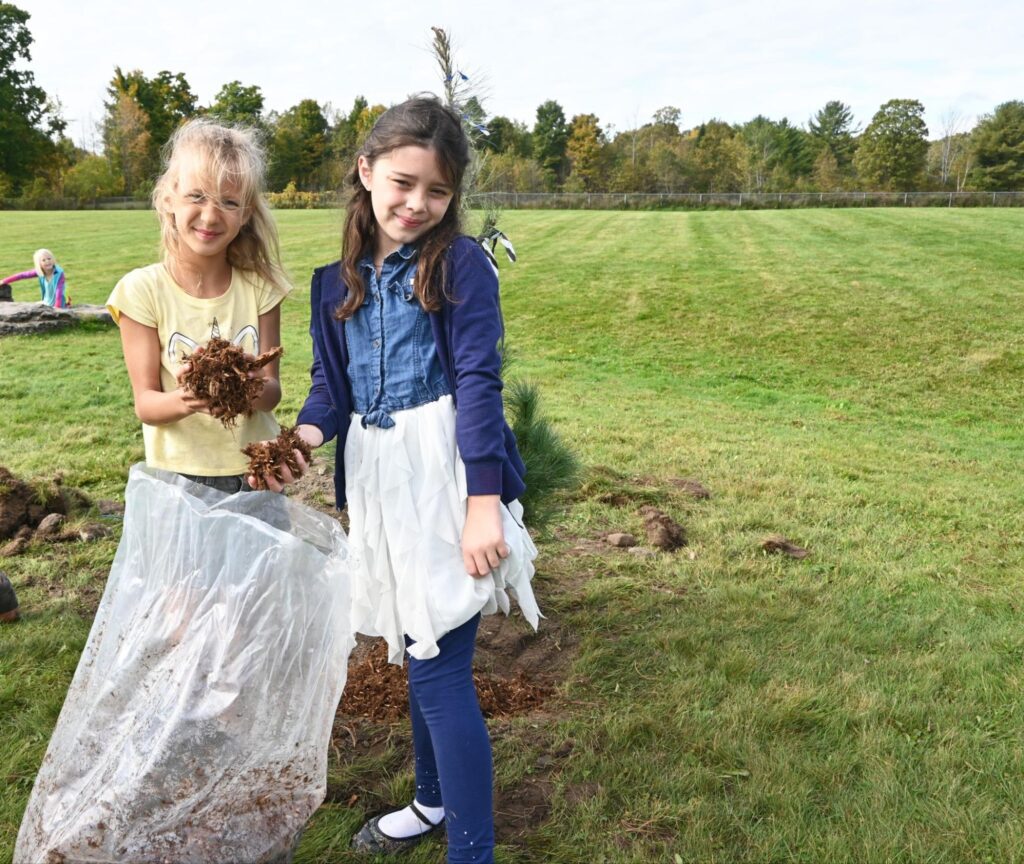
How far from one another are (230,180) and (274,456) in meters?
0.66

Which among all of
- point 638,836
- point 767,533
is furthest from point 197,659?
point 767,533

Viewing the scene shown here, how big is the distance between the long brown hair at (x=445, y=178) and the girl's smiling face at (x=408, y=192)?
0.01 meters

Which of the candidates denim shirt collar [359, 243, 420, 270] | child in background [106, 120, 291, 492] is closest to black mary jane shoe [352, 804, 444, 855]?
child in background [106, 120, 291, 492]

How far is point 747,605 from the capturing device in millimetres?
3355

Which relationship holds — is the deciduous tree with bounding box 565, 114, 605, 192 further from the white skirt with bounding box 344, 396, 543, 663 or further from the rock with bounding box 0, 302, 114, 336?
the white skirt with bounding box 344, 396, 543, 663

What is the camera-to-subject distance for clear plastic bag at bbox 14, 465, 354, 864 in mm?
1583

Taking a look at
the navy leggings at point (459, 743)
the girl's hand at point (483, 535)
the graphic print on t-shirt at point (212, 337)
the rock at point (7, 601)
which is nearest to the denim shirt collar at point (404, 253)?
the graphic print on t-shirt at point (212, 337)

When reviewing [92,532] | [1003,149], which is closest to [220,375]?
[92,532]

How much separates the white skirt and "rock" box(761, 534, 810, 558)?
95.6 inches

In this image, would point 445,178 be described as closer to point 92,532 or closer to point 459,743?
point 459,743

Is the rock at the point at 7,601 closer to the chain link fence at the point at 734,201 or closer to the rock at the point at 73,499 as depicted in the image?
the rock at the point at 73,499

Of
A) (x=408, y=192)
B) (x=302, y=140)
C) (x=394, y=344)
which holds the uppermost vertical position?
(x=302, y=140)

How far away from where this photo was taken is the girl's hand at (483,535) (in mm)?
1671

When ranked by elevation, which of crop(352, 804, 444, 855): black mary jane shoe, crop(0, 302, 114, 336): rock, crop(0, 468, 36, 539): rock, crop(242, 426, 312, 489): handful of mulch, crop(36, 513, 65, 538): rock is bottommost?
crop(352, 804, 444, 855): black mary jane shoe
